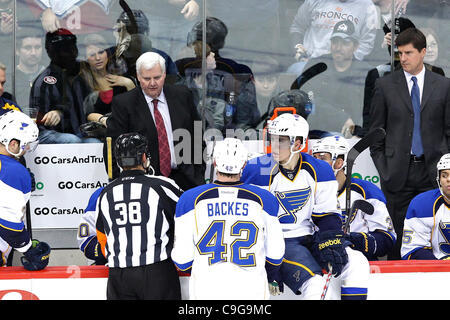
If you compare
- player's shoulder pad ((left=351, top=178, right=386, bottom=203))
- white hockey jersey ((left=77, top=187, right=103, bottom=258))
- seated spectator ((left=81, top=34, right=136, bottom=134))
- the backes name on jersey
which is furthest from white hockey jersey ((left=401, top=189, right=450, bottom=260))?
seated spectator ((left=81, top=34, right=136, bottom=134))

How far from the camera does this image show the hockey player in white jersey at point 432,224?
476 cm

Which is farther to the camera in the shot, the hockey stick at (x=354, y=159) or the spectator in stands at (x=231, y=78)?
the spectator in stands at (x=231, y=78)

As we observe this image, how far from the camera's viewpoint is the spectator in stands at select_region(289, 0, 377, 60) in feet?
19.8

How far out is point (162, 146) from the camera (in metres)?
5.27

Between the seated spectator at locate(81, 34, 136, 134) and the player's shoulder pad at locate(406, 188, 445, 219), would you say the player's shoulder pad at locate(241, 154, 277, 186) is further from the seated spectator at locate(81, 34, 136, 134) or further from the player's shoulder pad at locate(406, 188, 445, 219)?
the seated spectator at locate(81, 34, 136, 134)

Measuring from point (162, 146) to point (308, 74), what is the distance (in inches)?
58.8

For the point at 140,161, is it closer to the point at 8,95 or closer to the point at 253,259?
the point at 253,259

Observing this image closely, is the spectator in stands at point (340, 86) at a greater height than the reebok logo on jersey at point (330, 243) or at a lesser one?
greater

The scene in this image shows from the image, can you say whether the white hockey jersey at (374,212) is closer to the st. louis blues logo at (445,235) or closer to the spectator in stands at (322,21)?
the st. louis blues logo at (445,235)

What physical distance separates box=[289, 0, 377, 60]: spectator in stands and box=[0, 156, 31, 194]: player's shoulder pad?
2.62 meters

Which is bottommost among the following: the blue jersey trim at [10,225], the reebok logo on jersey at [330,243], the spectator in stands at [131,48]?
the reebok logo on jersey at [330,243]

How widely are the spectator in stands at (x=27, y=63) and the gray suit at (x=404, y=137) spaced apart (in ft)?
8.65

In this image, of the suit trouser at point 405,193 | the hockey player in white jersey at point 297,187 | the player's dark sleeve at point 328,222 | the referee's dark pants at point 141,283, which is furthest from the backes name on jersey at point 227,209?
the suit trouser at point 405,193
